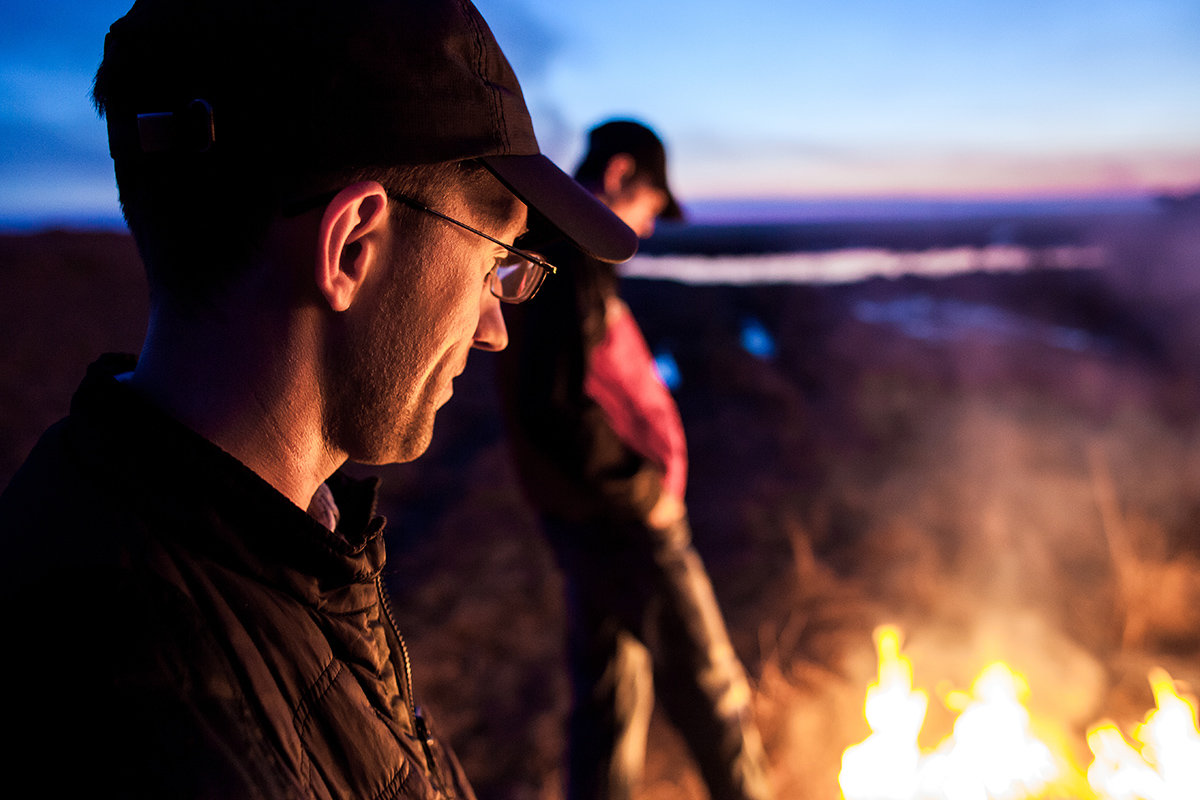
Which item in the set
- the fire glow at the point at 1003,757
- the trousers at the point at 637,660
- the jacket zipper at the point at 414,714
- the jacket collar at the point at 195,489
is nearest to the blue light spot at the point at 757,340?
the fire glow at the point at 1003,757

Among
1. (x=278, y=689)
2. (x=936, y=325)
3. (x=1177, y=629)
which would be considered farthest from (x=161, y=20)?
(x=936, y=325)

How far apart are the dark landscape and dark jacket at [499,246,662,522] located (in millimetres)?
1536

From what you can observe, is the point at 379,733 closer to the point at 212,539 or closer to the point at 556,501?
the point at 212,539

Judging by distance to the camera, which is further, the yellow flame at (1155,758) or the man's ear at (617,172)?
the yellow flame at (1155,758)

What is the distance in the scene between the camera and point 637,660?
268cm

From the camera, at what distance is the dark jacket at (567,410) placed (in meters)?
2.30

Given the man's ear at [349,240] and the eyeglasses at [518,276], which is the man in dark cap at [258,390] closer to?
the man's ear at [349,240]

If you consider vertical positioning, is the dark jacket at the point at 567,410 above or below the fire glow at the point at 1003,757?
above

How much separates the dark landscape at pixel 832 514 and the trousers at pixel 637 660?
98 centimetres

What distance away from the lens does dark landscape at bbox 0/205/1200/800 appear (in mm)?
4066

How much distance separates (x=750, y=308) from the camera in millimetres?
13680

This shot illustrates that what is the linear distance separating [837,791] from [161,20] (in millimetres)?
3791

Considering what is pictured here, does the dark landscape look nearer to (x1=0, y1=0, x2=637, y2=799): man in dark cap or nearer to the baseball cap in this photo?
(x1=0, y1=0, x2=637, y2=799): man in dark cap

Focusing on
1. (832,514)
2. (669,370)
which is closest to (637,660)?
(832,514)
